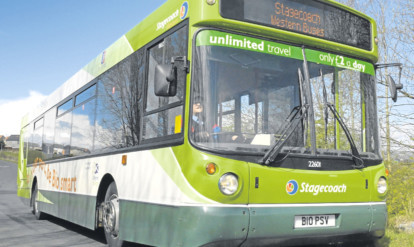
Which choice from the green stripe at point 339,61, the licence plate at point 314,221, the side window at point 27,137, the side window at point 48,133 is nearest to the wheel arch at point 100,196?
the licence plate at point 314,221

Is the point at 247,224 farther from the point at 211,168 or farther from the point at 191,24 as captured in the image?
the point at 191,24

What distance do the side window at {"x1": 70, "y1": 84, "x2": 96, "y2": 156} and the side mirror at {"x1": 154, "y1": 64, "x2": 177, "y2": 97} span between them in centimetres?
342

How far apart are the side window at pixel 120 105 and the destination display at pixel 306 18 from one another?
1.64 meters

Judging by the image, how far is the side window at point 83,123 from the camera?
8148 mm

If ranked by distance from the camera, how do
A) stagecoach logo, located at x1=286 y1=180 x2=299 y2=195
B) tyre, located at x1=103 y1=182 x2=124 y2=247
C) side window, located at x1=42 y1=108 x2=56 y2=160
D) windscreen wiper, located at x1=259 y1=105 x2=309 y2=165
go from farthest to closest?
side window, located at x1=42 y1=108 x2=56 y2=160
tyre, located at x1=103 y1=182 x2=124 y2=247
stagecoach logo, located at x1=286 y1=180 x2=299 y2=195
windscreen wiper, located at x1=259 y1=105 x2=309 y2=165

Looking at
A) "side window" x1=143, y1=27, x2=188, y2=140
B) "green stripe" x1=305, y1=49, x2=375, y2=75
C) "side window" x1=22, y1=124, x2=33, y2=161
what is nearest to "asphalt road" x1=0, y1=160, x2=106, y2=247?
"side window" x1=22, y1=124, x2=33, y2=161

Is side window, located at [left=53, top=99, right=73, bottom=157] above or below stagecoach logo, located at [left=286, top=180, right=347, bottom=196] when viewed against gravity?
above

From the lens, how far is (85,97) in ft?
28.7

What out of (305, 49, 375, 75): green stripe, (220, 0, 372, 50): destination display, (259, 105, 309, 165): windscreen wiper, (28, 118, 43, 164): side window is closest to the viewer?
(259, 105, 309, 165): windscreen wiper

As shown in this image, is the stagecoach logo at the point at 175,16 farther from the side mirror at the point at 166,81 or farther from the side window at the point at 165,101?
the side mirror at the point at 166,81

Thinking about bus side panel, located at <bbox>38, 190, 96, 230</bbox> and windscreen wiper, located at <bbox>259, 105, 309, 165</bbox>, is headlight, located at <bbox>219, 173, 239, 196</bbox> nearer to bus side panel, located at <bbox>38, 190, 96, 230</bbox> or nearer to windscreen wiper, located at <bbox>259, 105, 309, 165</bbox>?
windscreen wiper, located at <bbox>259, 105, 309, 165</bbox>

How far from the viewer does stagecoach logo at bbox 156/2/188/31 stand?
5305 mm

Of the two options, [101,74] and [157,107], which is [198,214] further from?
[101,74]

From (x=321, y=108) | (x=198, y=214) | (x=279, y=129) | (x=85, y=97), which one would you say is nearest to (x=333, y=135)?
(x=321, y=108)
